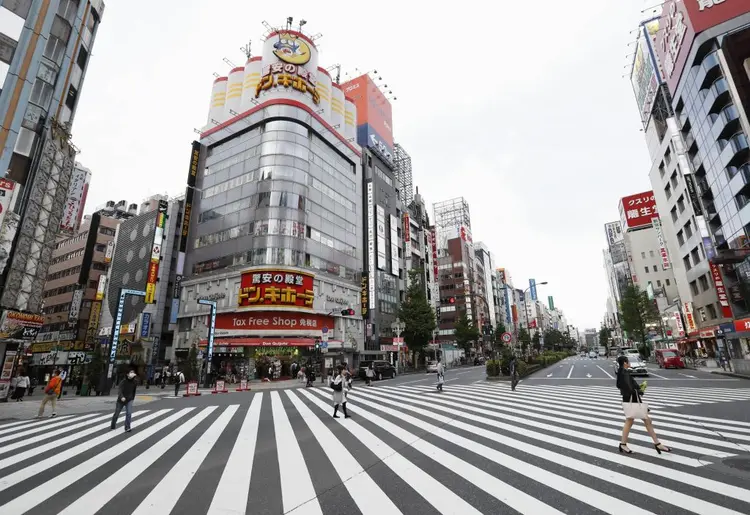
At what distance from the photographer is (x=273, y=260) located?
36.0m

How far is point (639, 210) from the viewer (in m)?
80.4

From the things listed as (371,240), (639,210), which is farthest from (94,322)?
(639,210)

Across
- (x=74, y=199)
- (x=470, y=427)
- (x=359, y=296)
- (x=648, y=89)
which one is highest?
(x=648, y=89)

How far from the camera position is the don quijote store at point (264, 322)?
111 ft

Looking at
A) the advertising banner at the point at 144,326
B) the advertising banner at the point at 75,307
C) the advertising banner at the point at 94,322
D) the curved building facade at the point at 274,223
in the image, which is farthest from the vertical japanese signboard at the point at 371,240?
the advertising banner at the point at 75,307

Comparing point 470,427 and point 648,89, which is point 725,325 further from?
point 470,427

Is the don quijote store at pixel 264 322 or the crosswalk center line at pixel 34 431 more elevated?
the don quijote store at pixel 264 322

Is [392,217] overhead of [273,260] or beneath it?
overhead

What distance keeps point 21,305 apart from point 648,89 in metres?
66.9

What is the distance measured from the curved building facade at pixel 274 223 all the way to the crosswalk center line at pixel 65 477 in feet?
74.8

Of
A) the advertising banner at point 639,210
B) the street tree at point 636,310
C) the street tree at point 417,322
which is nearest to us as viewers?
the street tree at point 417,322

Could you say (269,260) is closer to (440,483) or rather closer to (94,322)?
(94,322)

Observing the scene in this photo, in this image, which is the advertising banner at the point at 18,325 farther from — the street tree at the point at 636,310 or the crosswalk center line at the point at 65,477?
the street tree at the point at 636,310

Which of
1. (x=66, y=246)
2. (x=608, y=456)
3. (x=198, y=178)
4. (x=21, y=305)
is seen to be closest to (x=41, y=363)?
(x=66, y=246)
